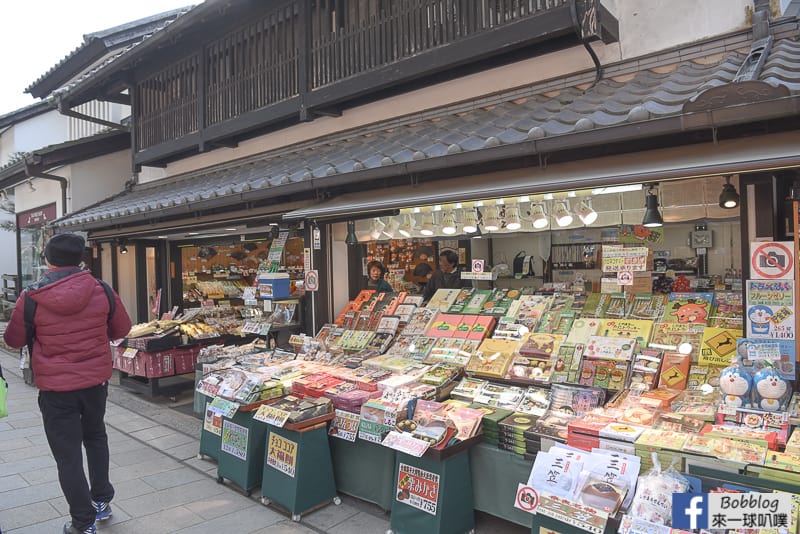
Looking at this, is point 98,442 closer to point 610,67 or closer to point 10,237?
point 610,67

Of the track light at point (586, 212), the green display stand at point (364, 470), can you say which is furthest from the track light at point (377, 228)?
the green display stand at point (364, 470)

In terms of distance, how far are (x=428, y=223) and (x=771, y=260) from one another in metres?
3.63

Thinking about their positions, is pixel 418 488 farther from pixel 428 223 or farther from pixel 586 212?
pixel 428 223

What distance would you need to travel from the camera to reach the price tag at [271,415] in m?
4.64

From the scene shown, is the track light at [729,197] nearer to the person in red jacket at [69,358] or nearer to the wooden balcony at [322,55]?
the wooden balcony at [322,55]

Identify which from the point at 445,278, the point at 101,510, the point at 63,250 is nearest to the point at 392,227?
the point at 445,278

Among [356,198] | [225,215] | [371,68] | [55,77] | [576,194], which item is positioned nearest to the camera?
[576,194]

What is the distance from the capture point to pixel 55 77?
14.5m

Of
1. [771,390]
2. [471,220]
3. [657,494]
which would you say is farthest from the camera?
[471,220]

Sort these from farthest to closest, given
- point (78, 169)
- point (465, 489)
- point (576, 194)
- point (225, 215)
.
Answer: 1. point (78, 169)
2. point (225, 215)
3. point (576, 194)
4. point (465, 489)

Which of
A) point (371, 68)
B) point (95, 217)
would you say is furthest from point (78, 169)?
point (371, 68)

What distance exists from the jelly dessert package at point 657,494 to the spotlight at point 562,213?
2.91 m

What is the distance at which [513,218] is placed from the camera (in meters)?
5.91

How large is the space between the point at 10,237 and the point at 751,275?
25736 mm
